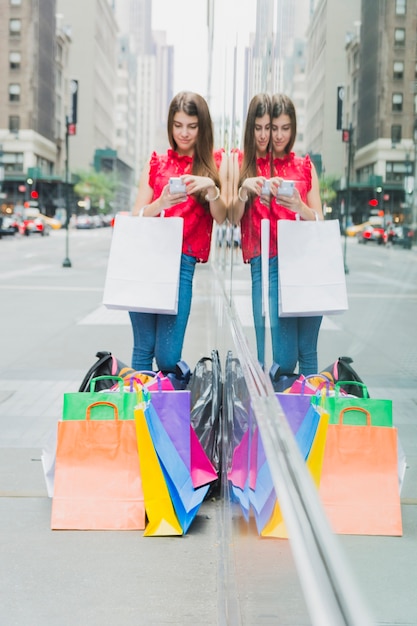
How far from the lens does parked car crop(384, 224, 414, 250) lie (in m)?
1.55

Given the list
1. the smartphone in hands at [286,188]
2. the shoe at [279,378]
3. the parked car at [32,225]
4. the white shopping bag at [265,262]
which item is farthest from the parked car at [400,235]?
the parked car at [32,225]

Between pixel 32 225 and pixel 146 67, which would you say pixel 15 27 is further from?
pixel 32 225

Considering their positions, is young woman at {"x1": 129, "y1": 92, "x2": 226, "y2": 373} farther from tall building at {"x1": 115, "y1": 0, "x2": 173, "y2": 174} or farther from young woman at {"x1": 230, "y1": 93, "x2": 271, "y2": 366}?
tall building at {"x1": 115, "y1": 0, "x2": 173, "y2": 174}

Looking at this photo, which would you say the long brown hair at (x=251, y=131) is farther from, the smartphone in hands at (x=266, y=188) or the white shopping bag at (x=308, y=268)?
the white shopping bag at (x=308, y=268)

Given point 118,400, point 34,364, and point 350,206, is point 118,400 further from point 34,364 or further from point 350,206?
point 34,364

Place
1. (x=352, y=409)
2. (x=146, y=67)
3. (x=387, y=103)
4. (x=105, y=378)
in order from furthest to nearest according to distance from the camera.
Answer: (x=146, y=67)
(x=105, y=378)
(x=352, y=409)
(x=387, y=103)

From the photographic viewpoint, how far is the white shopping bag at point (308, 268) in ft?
7.09

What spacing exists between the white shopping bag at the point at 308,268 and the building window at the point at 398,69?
732 mm

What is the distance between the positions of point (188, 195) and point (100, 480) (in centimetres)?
118

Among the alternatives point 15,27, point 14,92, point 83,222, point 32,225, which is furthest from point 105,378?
point 83,222

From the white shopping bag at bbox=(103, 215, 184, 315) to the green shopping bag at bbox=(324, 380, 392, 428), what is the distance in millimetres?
1295

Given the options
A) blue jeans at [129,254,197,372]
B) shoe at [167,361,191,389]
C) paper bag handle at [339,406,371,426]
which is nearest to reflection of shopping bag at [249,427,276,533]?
paper bag handle at [339,406,371,426]

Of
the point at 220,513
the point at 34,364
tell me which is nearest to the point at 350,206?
the point at 220,513

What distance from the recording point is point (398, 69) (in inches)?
52.4
